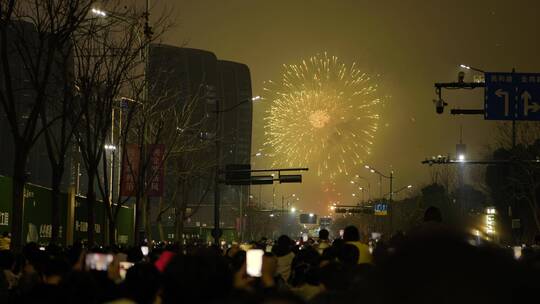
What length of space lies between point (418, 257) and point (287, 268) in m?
12.1

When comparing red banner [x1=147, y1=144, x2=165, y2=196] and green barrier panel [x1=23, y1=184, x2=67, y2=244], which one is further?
red banner [x1=147, y1=144, x2=165, y2=196]

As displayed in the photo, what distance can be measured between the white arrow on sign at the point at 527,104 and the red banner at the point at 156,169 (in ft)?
44.7

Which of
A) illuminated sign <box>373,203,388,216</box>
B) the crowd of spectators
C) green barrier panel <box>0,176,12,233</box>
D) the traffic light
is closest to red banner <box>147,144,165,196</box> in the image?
the traffic light

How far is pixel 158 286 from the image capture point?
6641 mm

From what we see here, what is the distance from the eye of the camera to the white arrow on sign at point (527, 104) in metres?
28.7

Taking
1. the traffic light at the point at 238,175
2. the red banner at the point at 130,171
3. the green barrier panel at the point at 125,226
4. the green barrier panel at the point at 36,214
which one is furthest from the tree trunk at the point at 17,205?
the traffic light at the point at 238,175

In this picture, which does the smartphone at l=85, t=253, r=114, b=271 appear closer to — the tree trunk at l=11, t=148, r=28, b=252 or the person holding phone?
the person holding phone

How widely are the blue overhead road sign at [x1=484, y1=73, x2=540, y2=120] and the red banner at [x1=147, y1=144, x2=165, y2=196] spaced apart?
1277 centimetres

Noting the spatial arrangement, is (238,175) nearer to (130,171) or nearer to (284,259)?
(130,171)

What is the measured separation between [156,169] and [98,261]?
27.7m

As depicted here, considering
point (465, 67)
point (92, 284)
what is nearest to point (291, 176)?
point (465, 67)

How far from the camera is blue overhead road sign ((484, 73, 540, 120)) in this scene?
94.3 ft

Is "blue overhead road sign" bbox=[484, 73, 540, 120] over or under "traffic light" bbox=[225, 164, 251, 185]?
over

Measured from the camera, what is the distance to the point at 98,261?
10195 millimetres
